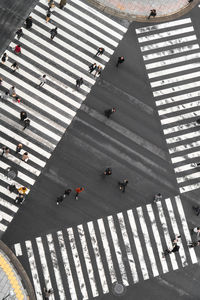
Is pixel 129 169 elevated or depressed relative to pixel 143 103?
depressed

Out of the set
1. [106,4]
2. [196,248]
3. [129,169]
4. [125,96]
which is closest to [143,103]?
[125,96]

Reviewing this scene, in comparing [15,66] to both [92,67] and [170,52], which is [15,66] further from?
[170,52]

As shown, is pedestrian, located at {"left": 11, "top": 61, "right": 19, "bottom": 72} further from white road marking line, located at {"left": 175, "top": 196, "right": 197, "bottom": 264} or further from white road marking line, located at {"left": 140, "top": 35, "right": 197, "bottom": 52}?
white road marking line, located at {"left": 175, "top": 196, "right": 197, "bottom": 264}

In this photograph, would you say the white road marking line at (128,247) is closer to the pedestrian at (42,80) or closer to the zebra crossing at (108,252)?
the zebra crossing at (108,252)

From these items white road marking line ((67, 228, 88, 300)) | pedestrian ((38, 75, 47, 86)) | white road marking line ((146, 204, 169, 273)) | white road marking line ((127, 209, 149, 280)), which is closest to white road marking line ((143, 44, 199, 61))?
pedestrian ((38, 75, 47, 86))

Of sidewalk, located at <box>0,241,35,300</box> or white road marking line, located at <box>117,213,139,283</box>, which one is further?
white road marking line, located at <box>117,213,139,283</box>

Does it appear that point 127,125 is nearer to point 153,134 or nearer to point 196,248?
point 153,134

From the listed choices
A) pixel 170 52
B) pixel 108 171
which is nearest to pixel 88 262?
pixel 108 171
